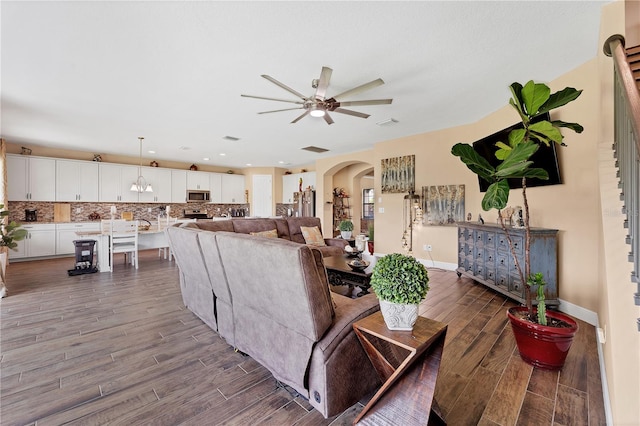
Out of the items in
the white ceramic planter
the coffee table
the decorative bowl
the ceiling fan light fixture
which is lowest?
the coffee table

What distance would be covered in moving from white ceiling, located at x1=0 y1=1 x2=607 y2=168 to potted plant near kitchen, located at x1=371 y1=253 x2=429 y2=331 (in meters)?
1.96

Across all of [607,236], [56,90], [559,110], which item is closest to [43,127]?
[56,90]

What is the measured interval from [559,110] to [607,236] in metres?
2.25

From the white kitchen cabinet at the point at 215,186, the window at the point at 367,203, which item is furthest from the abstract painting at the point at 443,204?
the white kitchen cabinet at the point at 215,186

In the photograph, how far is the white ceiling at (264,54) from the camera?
206 cm

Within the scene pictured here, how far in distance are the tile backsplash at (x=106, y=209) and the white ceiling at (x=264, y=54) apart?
280cm

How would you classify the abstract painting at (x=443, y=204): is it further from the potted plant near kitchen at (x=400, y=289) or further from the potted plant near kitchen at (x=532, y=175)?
the potted plant near kitchen at (x=400, y=289)

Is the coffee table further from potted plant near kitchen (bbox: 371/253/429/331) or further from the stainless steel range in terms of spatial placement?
the stainless steel range

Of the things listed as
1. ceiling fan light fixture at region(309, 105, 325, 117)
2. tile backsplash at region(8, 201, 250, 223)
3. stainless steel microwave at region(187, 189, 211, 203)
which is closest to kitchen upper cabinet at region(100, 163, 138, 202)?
tile backsplash at region(8, 201, 250, 223)

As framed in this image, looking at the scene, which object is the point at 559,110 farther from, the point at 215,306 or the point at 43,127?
the point at 43,127

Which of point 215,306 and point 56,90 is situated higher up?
point 56,90

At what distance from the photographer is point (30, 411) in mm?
1562

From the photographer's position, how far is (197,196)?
855cm

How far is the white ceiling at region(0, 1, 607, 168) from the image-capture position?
2064mm
